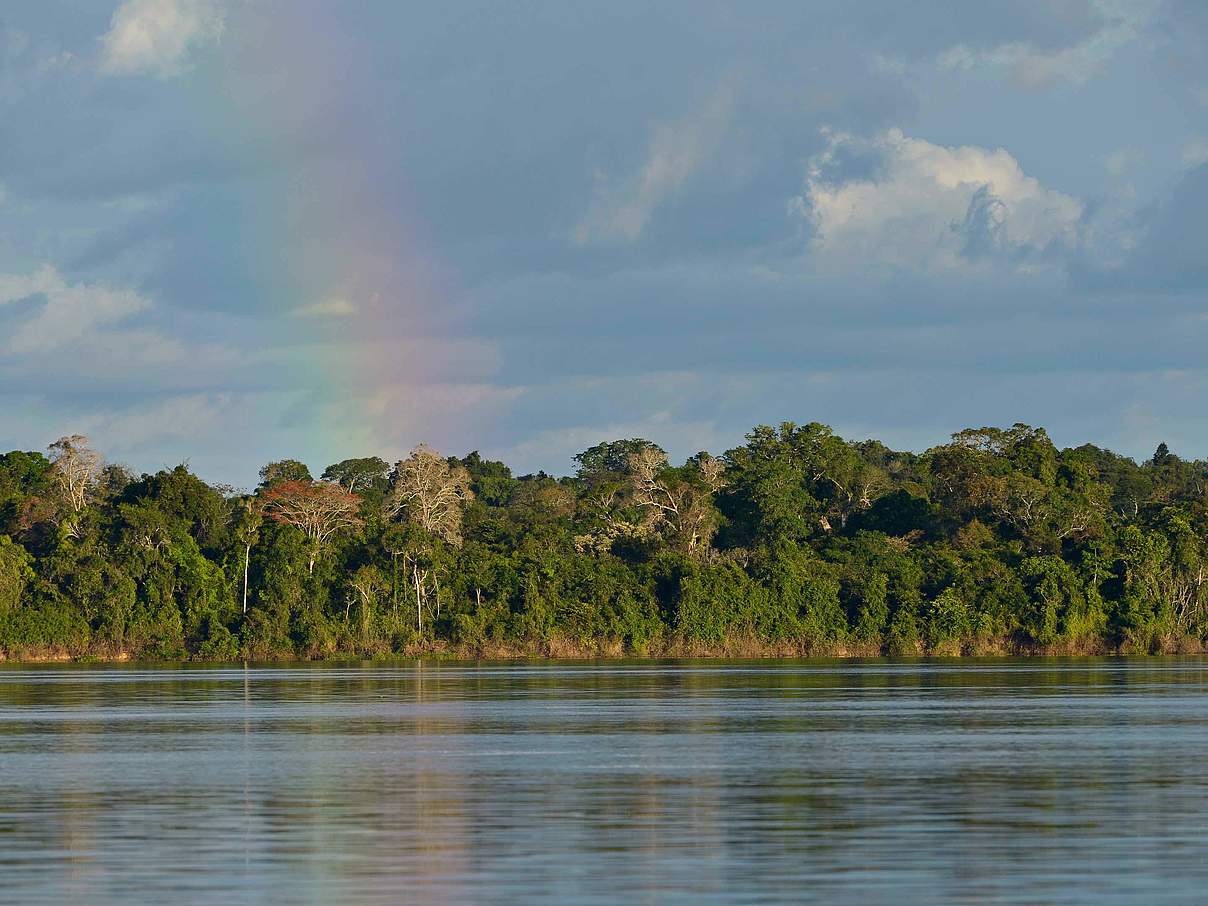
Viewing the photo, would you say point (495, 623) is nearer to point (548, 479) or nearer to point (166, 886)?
point (548, 479)

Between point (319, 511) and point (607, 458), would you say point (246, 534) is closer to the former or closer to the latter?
point (319, 511)

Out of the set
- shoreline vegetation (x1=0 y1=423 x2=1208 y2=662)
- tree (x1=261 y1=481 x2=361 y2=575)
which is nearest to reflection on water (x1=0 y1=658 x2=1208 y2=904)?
shoreline vegetation (x1=0 y1=423 x2=1208 y2=662)

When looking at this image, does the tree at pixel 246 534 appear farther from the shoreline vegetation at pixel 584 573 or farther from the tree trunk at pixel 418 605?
the tree trunk at pixel 418 605

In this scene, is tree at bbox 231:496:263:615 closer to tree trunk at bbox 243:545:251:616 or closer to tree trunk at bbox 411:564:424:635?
tree trunk at bbox 243:545:251:616

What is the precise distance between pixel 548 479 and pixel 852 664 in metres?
61.5

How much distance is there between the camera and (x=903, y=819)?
28172 mm

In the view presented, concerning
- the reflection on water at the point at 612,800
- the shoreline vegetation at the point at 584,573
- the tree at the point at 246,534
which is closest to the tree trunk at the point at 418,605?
the shoreline vegetation at the point at 584,573

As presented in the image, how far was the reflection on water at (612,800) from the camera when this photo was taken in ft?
74.7

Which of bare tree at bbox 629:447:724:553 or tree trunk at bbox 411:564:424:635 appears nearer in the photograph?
tree trunk at bbox 411:564:424:635

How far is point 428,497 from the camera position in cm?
12262

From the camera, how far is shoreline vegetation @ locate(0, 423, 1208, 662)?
111312mm

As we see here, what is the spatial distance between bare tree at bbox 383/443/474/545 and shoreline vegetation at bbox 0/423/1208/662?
181 millimetres

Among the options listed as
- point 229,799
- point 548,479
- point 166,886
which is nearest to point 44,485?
point 548,479

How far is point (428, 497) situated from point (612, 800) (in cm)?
9176
